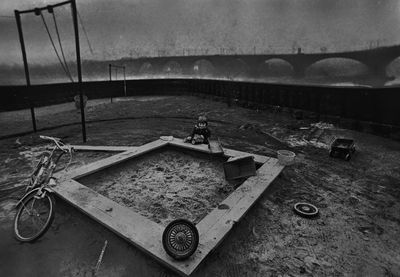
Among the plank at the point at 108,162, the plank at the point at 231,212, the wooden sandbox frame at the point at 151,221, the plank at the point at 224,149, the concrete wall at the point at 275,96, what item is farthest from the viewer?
the concrete wall at the point at 275,96

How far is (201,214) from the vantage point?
13.5ft

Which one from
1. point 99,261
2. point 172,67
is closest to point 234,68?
point 172,67

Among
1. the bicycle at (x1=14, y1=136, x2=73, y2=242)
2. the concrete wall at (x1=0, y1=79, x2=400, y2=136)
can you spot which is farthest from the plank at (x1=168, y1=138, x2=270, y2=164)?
the concrete wall at (x1=0, y1=79, x2=400, y2=136)

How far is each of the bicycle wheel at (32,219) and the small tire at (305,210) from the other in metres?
4.04

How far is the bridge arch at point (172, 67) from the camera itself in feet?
277

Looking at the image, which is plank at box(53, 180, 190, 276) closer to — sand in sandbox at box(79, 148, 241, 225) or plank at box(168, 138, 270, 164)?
sand in sandbox at box(79, 148, 241, 225)

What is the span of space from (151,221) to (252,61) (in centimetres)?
7472

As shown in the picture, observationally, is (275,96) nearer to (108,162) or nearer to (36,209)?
(108,162)

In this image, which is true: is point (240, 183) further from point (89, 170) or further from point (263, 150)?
point (89, 170)

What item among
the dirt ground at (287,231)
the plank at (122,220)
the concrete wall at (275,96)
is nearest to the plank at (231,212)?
the dirt ground at (287,231)

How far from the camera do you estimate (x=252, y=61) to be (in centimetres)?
7194

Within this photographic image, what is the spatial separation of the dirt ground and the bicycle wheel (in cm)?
15

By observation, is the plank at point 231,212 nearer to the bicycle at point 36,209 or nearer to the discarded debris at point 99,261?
the discarded debris at point 99,261

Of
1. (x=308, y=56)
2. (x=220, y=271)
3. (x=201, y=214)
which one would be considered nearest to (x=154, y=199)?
(x=201, y=214)
